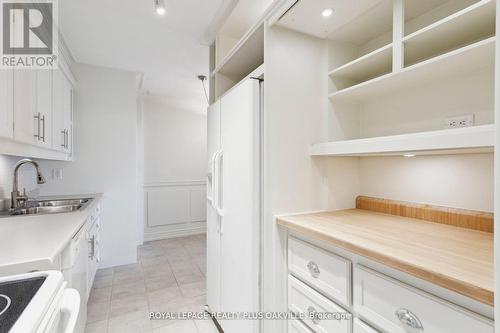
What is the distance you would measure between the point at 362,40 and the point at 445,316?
149 cm

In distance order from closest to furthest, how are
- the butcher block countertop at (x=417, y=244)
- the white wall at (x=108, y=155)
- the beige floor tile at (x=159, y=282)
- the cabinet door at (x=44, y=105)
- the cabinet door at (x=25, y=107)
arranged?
1. the butcher block countertop at (x=417, y=244)
2. the cabinet door at (x=25, y=107)
3. the cabinet door at (x=44, y=105)
4. the beige floor tile at (x=159, y=282)
5. the white wall at (x=108, y=155)

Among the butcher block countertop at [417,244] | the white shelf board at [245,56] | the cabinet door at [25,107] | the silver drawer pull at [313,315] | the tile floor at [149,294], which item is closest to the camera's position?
the butcher block countertop at [417,244]

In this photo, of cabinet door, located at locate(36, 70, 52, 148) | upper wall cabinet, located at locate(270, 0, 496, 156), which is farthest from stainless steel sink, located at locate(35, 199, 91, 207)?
upper wall cabinet, located at locate(270, 0, 496, 156)

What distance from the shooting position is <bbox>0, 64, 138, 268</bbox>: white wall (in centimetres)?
288

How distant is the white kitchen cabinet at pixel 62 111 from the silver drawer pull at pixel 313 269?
7.07 feet

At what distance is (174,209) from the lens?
4.37 meters

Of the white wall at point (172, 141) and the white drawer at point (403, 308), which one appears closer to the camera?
the white drawer at point (403, 308)

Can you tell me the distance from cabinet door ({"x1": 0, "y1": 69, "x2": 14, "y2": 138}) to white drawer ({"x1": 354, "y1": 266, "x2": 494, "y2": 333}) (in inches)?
68.6

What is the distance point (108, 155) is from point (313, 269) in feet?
9.47

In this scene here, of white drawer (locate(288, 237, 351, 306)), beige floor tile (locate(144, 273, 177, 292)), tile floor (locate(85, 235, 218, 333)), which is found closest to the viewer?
white drawer (locate(288, 237, 351, 306))

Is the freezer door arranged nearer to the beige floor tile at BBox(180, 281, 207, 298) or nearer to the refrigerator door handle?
the refrigerator door handle

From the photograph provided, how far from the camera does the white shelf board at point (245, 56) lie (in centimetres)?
151

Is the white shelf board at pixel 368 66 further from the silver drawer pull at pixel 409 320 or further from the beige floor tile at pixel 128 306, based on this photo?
the beige floor tile at pixel 128 306

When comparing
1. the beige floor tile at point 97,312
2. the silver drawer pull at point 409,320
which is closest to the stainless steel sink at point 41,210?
the beige floor tile at point 97,312
